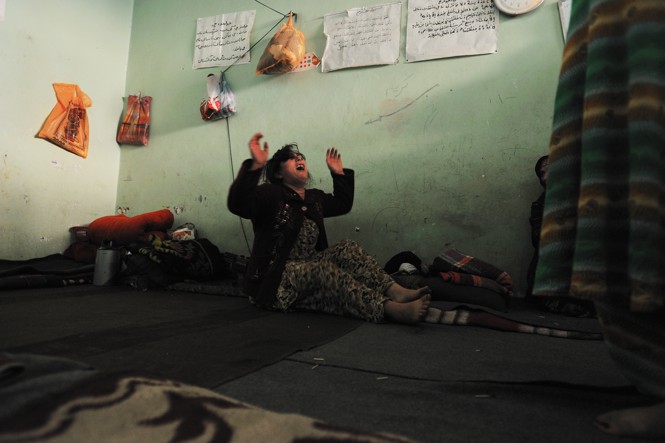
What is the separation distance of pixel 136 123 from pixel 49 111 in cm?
60

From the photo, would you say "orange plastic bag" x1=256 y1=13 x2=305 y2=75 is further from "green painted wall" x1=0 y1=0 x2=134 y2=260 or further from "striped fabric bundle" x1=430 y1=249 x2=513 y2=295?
"striped fabric bundle" x1=430 y1=249 x2=513 y2=295

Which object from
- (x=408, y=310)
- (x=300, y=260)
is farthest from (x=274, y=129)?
(x=408, y=310)

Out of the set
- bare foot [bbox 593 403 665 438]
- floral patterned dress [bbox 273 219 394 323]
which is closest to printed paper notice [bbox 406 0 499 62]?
floral patterned dress [bbox 273 219 394 323]

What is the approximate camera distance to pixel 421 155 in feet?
8.19

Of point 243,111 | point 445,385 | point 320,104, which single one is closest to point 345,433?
point 445,385

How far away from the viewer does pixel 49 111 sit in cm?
270

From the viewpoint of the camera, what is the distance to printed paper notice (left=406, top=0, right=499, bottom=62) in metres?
2.40

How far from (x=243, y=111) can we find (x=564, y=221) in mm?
2605

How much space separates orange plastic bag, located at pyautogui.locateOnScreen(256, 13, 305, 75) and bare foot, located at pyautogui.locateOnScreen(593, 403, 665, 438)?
2.48m

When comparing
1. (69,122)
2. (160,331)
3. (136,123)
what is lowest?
(160,331)

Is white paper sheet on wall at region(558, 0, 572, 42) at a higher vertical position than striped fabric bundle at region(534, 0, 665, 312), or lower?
higher

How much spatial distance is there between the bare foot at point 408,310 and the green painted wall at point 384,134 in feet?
3.13

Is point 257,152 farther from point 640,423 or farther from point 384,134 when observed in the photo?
point 640,423

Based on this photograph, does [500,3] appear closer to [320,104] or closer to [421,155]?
[421,155]
